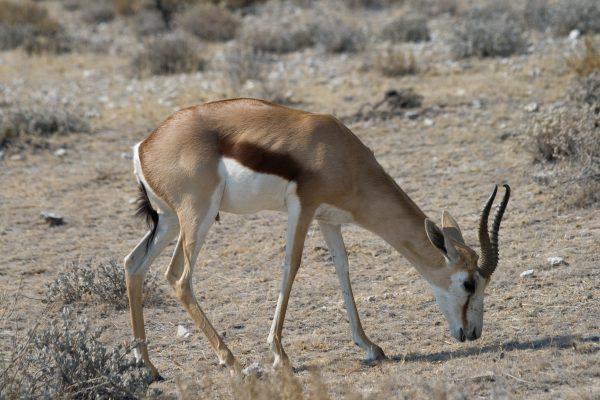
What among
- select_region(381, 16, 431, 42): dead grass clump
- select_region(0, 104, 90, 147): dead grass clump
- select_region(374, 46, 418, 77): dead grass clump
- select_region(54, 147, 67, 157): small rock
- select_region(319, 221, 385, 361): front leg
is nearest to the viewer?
select_region(319, 221, 385, 361): front leg

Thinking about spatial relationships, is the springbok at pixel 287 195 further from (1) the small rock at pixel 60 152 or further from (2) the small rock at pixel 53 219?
(1) the small rock at pixel 60 152

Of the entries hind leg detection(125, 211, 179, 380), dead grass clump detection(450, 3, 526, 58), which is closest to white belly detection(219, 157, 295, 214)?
hind leg detection(125, 211, 179, 380)

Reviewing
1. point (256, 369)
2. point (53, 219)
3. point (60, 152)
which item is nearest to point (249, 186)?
point (256, 369)

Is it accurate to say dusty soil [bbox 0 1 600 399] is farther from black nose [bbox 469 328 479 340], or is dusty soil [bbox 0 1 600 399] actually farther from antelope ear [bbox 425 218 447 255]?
antelope ear [bbox 425 218 447 255]

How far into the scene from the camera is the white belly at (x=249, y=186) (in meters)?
6.08

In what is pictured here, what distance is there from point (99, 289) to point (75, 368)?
2.10 m

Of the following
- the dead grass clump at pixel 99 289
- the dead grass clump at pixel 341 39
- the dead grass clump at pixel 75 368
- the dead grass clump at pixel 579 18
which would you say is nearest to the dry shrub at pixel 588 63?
the dead grass clump at pixel 579 18

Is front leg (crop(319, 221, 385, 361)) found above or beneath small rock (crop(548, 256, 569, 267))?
above

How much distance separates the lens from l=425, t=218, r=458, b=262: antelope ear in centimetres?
592

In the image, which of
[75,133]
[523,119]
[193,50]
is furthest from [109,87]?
[523,119]

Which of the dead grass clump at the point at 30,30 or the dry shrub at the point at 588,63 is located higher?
the dry shrub at the point at 588,63

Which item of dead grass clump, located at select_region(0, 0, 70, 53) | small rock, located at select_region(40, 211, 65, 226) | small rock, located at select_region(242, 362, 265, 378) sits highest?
small rock, located at select_region(242, 362, 265, 378)

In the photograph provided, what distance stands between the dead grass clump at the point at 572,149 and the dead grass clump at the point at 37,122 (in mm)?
6487

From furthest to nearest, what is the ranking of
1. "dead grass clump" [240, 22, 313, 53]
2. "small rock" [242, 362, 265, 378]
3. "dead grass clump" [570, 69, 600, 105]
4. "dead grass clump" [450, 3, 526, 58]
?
"dead grass clump" [240, 22, 313, 53], "dead grass clump" [450, 3, 526, 58], "dead grass clump" [570, 69, 600, 105], "small rock" [242, 362, 265, 378]
